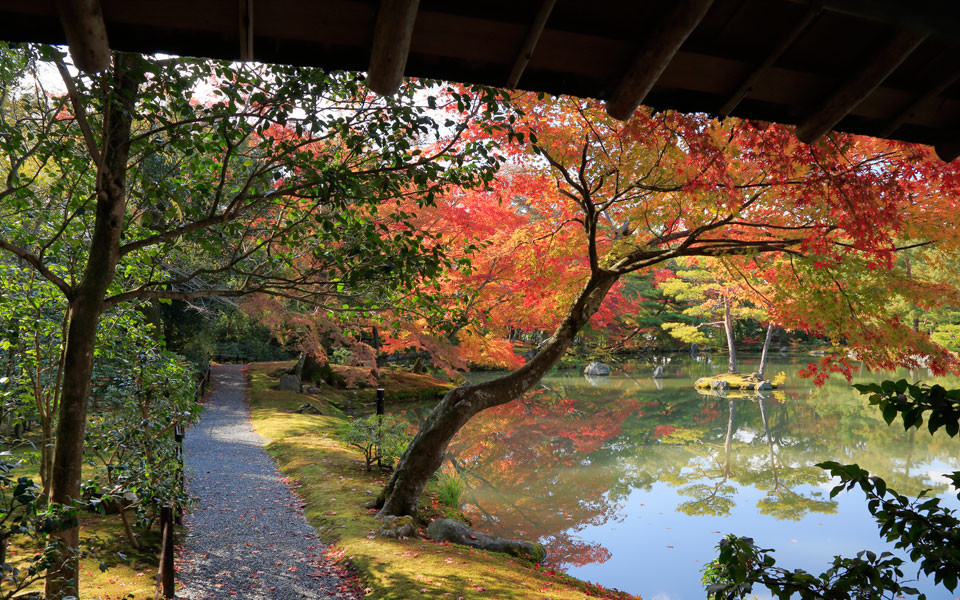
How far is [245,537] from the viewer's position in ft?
17.6

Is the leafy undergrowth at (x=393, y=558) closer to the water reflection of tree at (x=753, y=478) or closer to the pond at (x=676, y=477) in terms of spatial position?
the pond at (x=676, y=477)

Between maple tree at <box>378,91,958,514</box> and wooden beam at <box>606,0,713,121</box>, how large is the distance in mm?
1934

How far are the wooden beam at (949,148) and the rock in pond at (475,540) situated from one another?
4.84 meters

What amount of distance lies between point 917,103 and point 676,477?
7967 mm

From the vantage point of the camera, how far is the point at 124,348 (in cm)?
444

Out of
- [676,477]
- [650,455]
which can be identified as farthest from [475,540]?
[650,455]

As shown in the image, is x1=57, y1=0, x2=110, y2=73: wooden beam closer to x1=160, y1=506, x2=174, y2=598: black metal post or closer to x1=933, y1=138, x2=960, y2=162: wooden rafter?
x1=933, y1=138, x2=960, y2=162: wooden rafter

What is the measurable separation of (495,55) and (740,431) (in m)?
12.5

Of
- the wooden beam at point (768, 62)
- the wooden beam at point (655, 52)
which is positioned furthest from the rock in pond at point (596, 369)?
the wooden beam at point (655, 52)

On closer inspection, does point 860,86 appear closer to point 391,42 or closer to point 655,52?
point 655,52

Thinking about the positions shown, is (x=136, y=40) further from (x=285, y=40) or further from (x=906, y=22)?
(x=906, y=22)

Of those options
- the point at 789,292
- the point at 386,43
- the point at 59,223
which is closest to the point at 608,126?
the point at 789,292

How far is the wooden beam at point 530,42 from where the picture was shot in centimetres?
161

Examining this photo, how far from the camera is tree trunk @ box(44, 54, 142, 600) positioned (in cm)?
298
